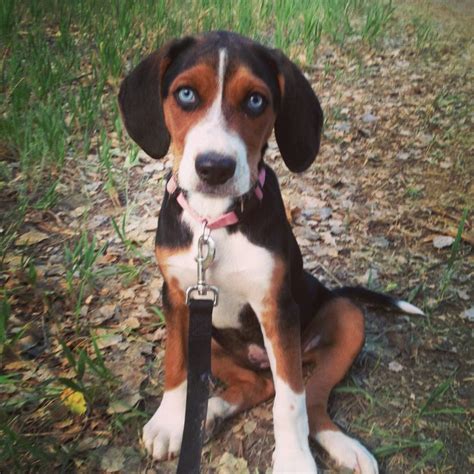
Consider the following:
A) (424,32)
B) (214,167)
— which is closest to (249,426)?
(214,167)

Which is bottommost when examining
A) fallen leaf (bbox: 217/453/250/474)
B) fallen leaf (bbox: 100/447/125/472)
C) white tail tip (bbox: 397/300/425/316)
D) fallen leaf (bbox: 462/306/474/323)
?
fallen leaf (bbox: 217/453/250/474)

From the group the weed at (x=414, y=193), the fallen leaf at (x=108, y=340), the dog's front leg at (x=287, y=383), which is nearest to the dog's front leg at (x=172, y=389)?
the dog's front leg at (x=287, y=383)

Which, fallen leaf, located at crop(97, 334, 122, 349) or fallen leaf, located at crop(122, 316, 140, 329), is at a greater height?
fallen leaf, located at crop(122, 316, 140, 329)

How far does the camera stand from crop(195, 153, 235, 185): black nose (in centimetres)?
177

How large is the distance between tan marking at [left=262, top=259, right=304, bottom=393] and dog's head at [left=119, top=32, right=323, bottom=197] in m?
0.46

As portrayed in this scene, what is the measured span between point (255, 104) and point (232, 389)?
1.31 metres

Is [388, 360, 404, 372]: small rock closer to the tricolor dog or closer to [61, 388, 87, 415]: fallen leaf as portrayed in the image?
the tricolor dog

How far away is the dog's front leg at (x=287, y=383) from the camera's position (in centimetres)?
216

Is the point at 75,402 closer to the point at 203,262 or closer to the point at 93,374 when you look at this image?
the point at 93,374

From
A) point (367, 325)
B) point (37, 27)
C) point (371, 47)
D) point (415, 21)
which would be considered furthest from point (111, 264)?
point (415, 21)

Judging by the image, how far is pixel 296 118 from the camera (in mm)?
2125

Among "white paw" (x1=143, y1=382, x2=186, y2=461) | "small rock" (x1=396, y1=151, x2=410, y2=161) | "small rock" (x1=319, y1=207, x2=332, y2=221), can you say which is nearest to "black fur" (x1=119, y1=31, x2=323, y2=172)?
"white paw" (x1=143, y1=382, x2=186, y2=461)

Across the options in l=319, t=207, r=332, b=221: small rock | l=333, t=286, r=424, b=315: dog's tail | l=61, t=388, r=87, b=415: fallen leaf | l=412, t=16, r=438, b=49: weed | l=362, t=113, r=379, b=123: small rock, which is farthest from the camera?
l=412, t=16, r=438, b=49: weed

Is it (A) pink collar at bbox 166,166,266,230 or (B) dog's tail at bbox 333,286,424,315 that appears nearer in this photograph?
(A) pink collar at bbox 166,166,266,230
